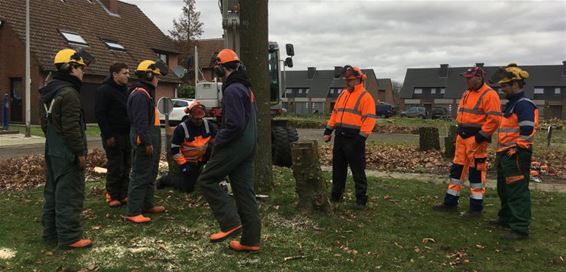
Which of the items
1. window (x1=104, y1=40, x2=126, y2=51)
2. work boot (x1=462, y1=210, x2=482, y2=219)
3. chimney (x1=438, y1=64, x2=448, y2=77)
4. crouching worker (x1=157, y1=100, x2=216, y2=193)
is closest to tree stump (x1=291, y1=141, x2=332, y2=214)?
crouching worker (x1=157, y1=100, x2=216, y2=193)

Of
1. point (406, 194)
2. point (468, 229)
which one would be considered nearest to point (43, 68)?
point (406, 194)

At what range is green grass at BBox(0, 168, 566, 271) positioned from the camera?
16.2 feet

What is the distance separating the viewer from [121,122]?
269 inches

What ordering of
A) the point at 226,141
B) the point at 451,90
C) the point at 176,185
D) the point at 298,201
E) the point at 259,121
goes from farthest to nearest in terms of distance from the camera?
the point at 451,90 → the point at 176,185 → the point at 259,121 → the point at 298,201 → the point at 226,141

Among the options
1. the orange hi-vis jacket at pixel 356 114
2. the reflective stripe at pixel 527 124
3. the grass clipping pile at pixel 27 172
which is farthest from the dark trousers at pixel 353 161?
the grass clipping pile at pixel 27 172

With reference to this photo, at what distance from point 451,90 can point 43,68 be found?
217 ft

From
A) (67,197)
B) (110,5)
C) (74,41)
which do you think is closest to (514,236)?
(67,197)

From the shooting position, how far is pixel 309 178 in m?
6.28

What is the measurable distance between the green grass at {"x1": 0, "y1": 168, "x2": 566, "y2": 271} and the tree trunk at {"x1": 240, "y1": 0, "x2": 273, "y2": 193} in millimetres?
523

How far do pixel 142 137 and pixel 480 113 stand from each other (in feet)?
13.9

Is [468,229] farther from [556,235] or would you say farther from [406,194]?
[406,194]

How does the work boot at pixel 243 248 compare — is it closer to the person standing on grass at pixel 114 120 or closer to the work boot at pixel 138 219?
the work boot at pixel 138 219

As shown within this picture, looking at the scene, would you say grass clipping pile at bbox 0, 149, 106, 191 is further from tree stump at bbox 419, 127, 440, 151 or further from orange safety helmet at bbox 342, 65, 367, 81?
tree stump at bbox 419, 127, 440, 151

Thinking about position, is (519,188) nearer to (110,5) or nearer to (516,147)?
(516,147)
